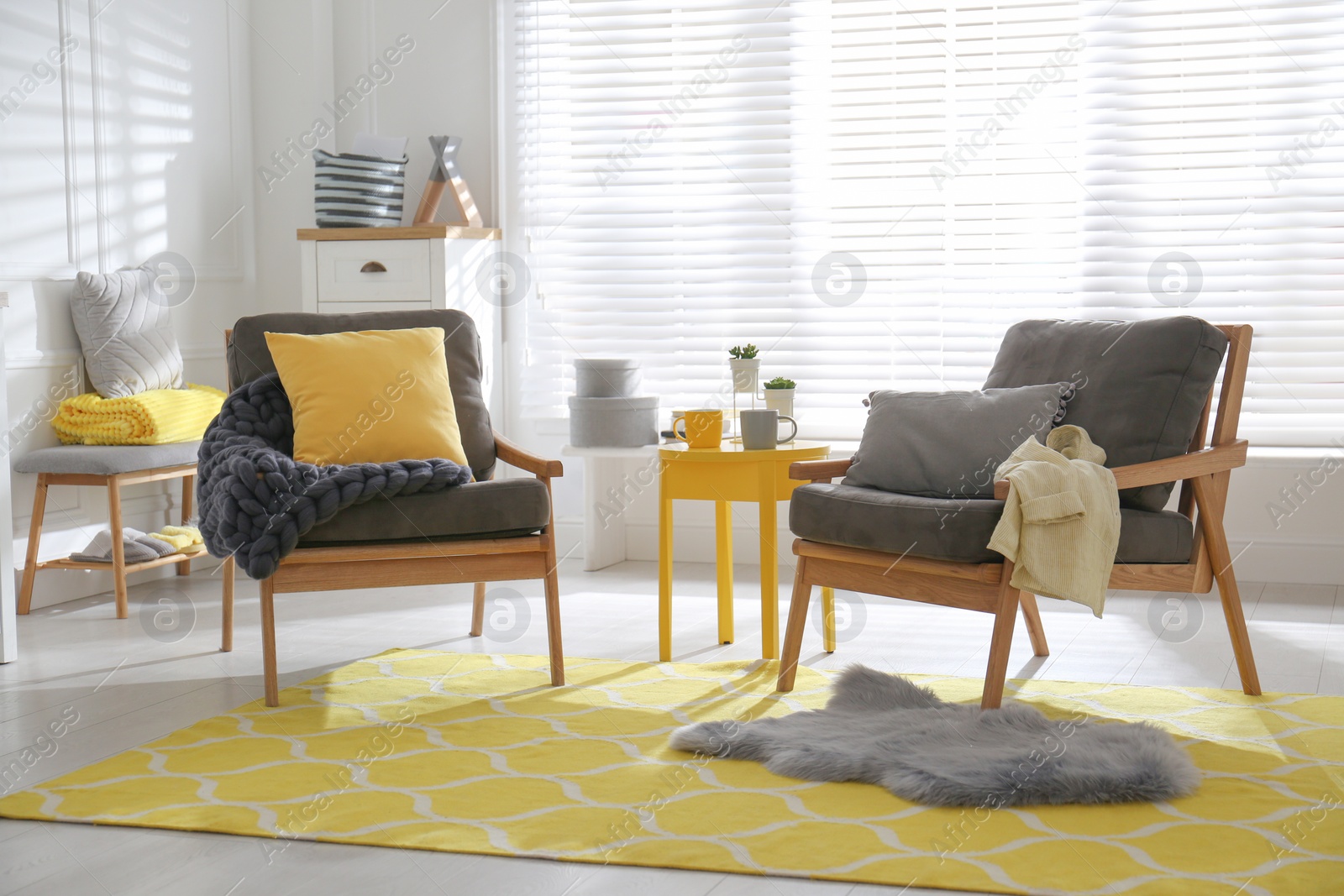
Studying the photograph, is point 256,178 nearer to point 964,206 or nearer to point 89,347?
point 89,347

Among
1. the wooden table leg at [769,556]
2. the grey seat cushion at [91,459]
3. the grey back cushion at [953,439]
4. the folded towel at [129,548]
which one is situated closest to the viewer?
the grey back cushion at [953,439]

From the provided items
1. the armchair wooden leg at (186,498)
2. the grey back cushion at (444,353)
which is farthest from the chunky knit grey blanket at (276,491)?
the armchair wooden leg at (186,498)

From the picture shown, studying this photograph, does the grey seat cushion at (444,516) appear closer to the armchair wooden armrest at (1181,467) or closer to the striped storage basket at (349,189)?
the armchair wooden armrest at (1181,467)

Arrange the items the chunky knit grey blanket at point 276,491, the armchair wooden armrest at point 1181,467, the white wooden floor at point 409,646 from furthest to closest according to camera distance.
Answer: the chunky knit grey blanket at point 276,491 < the armchair wooden armrest at point 1181,467 < the white wooden floor at point 409,646

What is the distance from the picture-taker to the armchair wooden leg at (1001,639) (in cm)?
239

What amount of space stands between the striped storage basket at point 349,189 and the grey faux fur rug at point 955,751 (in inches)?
104

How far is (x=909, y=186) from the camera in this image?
427cm

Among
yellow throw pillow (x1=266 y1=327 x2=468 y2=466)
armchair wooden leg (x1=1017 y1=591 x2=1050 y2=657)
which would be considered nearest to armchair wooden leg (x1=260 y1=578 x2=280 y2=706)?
yellow throw pillow (x1=266 y1=327 x2=468 y2=466)

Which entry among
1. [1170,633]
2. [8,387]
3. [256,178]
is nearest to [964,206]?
[1170,633]

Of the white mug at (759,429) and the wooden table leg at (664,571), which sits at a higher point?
the white mug at (759,429)

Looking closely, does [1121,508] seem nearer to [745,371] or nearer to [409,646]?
[745,371]

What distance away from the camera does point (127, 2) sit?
4.09 metres

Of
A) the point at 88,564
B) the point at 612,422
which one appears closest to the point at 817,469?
the point at 612,422

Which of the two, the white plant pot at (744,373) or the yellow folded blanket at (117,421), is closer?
the white plant pot at (744,373)
